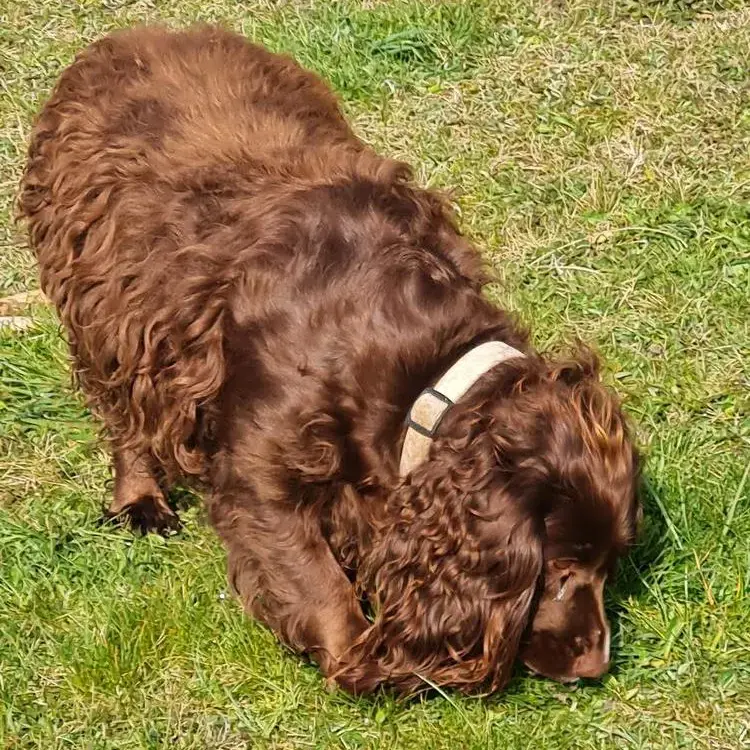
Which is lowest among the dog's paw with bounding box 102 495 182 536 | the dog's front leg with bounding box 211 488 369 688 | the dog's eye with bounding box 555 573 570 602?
the dog's paw with bounding box 102 495 182 536

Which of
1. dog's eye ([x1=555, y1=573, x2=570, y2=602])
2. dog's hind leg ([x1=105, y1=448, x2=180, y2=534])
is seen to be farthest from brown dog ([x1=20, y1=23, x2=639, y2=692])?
dog's hind leg ([x1=105, y1=448, x2=180, y2=534])

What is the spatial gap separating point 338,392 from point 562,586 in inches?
28.0

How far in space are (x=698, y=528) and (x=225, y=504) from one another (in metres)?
1.41

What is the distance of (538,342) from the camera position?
4422mm

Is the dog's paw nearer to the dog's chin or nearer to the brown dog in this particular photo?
the brown dog

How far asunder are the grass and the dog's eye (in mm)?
440

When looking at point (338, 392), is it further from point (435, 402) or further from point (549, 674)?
point (549, 674)

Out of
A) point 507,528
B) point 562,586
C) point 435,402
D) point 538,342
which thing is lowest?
point 538,342

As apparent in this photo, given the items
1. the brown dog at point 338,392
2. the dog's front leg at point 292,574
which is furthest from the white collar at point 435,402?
the dog's front leg at point 292,574

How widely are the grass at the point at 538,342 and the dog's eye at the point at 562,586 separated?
0.44m

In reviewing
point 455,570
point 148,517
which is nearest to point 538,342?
point 148,517

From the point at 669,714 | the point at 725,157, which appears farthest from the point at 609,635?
the point at 725,157

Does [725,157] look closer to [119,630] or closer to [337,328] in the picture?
[337,328]

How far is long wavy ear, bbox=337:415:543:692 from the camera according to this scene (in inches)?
112
